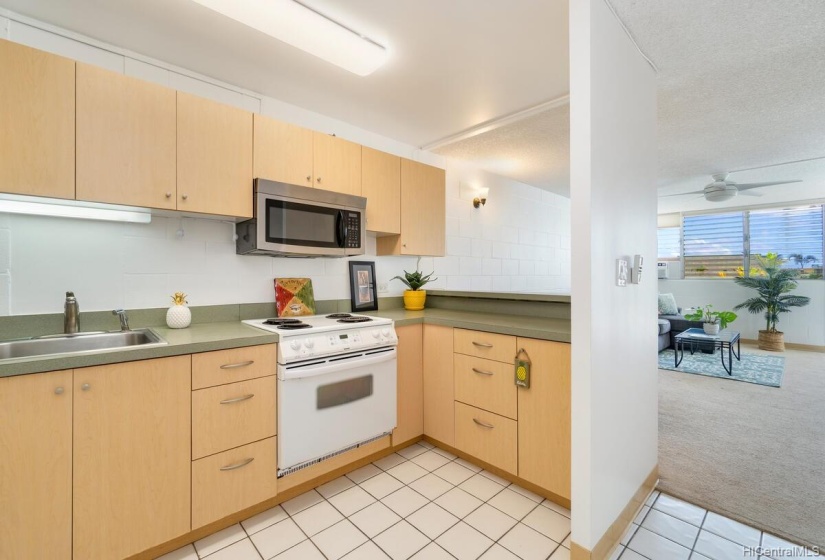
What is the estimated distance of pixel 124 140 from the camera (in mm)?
1735

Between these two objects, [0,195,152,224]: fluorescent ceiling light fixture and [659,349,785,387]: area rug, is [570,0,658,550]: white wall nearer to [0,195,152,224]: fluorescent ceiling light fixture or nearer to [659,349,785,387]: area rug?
[0,195,152,224]: fluorescent ceiling light fixture

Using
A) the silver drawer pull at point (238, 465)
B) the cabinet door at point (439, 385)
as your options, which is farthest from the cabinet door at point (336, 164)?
the silver drawer pull at point (238, 465)

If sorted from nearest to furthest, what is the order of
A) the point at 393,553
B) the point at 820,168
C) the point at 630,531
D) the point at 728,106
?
1. the point at 393,553
2. the point at 630,531
3. the point at 728,106
4. the point at 820,168

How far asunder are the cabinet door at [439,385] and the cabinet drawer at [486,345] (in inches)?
3.5

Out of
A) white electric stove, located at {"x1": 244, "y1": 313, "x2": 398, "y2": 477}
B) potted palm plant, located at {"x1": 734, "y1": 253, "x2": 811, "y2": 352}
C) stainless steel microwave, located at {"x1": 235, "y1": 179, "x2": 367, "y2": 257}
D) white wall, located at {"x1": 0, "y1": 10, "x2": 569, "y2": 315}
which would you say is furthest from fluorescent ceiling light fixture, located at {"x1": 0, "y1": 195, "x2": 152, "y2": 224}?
potted palm plant, located at {"x1": 734, "y1": 253, "x2": 811, "y2": 352}

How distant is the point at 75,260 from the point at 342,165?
1.60m

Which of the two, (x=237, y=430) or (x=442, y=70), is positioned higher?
(x=442, y=70)

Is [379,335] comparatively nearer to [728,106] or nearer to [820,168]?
[728,106]

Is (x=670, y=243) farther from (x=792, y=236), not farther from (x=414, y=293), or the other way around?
(x=414, y=293)

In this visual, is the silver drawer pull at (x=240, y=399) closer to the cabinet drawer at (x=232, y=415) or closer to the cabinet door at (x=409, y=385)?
the cabinet drawer at (x=232, y=415)

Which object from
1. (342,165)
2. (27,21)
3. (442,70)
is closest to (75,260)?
(27,21)

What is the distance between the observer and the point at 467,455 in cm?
239

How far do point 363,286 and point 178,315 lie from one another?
1.36m

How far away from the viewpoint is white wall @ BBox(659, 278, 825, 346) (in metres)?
5.56
